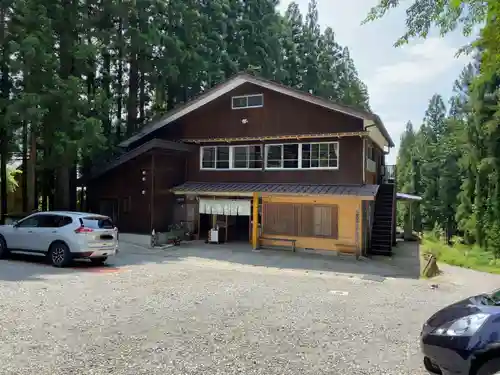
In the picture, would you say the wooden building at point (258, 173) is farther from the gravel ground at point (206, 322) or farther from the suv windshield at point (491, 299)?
the suv windshield at point (491, 299)

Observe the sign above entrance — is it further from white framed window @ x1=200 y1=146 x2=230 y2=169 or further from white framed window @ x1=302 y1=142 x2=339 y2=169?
white framed window @ x1=302 y1=142 x2=339 y2=169

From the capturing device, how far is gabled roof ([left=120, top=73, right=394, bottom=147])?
17.3 m

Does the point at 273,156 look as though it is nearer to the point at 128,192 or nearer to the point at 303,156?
the point at 303,156

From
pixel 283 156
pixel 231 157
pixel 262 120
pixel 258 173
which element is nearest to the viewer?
pixel 283 156

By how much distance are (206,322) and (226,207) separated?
12.5 m

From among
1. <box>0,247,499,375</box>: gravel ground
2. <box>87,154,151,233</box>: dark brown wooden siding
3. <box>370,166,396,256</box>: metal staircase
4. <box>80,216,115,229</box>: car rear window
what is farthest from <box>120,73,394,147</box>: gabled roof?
<box>80,216,115,229</box>: car rear window

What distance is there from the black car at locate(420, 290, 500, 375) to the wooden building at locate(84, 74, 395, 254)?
1177 centimetres

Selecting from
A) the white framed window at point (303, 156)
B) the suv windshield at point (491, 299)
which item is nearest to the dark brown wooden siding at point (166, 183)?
the white framed window at point (303, 156)

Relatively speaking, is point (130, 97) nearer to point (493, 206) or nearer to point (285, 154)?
point (285, 154)

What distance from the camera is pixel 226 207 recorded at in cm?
1945

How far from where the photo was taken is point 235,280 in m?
11.4

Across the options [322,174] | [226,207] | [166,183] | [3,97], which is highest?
[3,97]

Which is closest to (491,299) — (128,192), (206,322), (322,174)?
(206,322)

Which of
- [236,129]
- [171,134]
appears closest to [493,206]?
[236,129]
